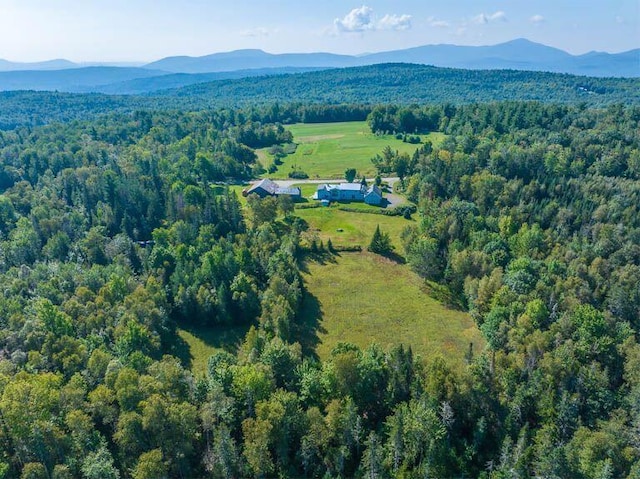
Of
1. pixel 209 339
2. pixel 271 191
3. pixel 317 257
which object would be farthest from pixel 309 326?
pixel 271 191

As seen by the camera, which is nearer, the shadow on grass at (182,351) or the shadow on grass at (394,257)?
the shadow on grass at (182,351)

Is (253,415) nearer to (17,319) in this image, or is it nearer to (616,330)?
(17,319)

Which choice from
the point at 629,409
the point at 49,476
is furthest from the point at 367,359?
the point at 49,476

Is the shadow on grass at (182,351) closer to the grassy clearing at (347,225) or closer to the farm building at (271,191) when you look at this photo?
the grassy clearing at (347,225)

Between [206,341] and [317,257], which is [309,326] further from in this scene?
[317,257]

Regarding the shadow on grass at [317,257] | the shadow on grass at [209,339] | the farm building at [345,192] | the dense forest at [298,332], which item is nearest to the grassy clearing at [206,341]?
the shadow on grass at [209,339]

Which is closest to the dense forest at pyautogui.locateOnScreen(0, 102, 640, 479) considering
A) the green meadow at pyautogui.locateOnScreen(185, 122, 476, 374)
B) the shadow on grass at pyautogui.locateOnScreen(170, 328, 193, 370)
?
the shadow on grass at pyautogui.locateOnScreen(170, 328, 193, 370)
